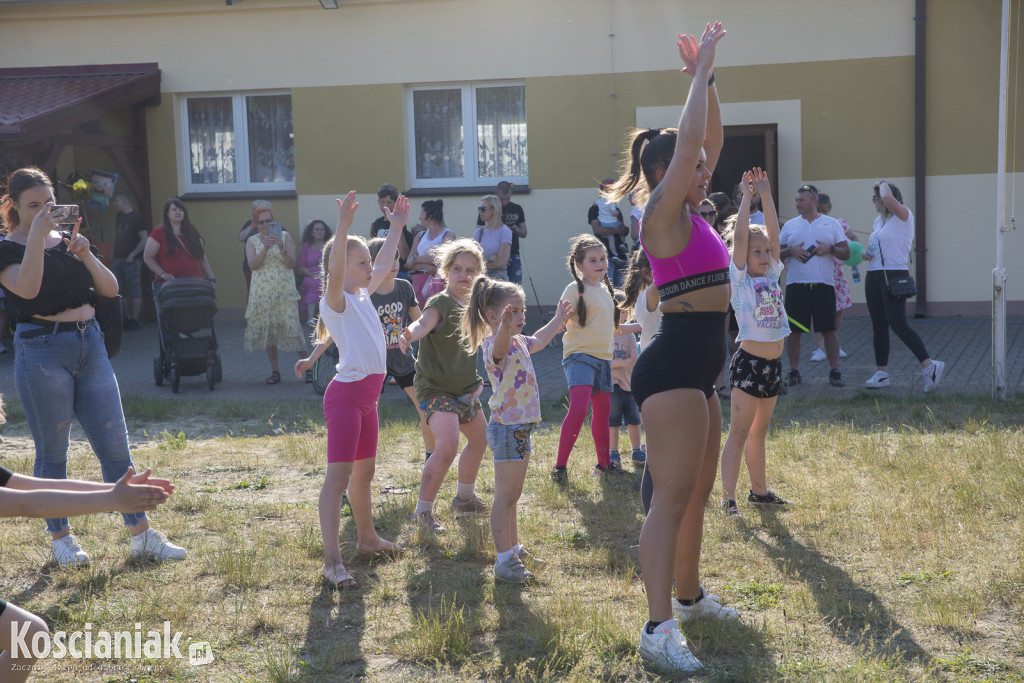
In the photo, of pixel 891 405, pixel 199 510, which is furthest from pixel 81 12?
pixel 891 405

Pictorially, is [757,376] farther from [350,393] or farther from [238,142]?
[238,142]

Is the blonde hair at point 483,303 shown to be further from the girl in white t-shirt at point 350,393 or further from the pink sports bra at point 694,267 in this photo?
the pink sports bra at point 694,267

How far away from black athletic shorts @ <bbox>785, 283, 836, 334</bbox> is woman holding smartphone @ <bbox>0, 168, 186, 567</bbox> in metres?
6.57

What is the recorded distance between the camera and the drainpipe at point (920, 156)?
44.0 feet

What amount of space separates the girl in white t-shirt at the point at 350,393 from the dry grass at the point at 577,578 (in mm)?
231

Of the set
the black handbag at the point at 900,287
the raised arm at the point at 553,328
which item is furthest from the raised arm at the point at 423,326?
the black handbag at the point at 900,287

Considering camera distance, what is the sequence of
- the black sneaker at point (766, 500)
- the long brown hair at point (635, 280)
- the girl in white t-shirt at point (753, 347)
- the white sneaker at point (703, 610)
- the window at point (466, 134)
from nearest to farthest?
the white sneaker at point (703, 610) < the girl in white t-shirt at point (753, 347) < the black sneaker at point (766, 500) < the long brown hair at point (635, 280) < the window at point (466, 134)

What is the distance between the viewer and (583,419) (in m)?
6.11

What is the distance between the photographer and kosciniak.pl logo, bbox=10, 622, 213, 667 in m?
3.76

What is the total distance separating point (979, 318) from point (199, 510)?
456 inches

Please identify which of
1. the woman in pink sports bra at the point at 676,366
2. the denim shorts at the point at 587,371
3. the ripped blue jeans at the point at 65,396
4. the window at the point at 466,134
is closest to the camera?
the woman in pink sports bra at the point at 676,366

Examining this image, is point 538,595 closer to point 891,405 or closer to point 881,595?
point 881,595

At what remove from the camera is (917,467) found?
238 inches

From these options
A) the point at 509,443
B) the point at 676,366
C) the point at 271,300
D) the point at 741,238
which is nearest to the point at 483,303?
the point at 509,443
